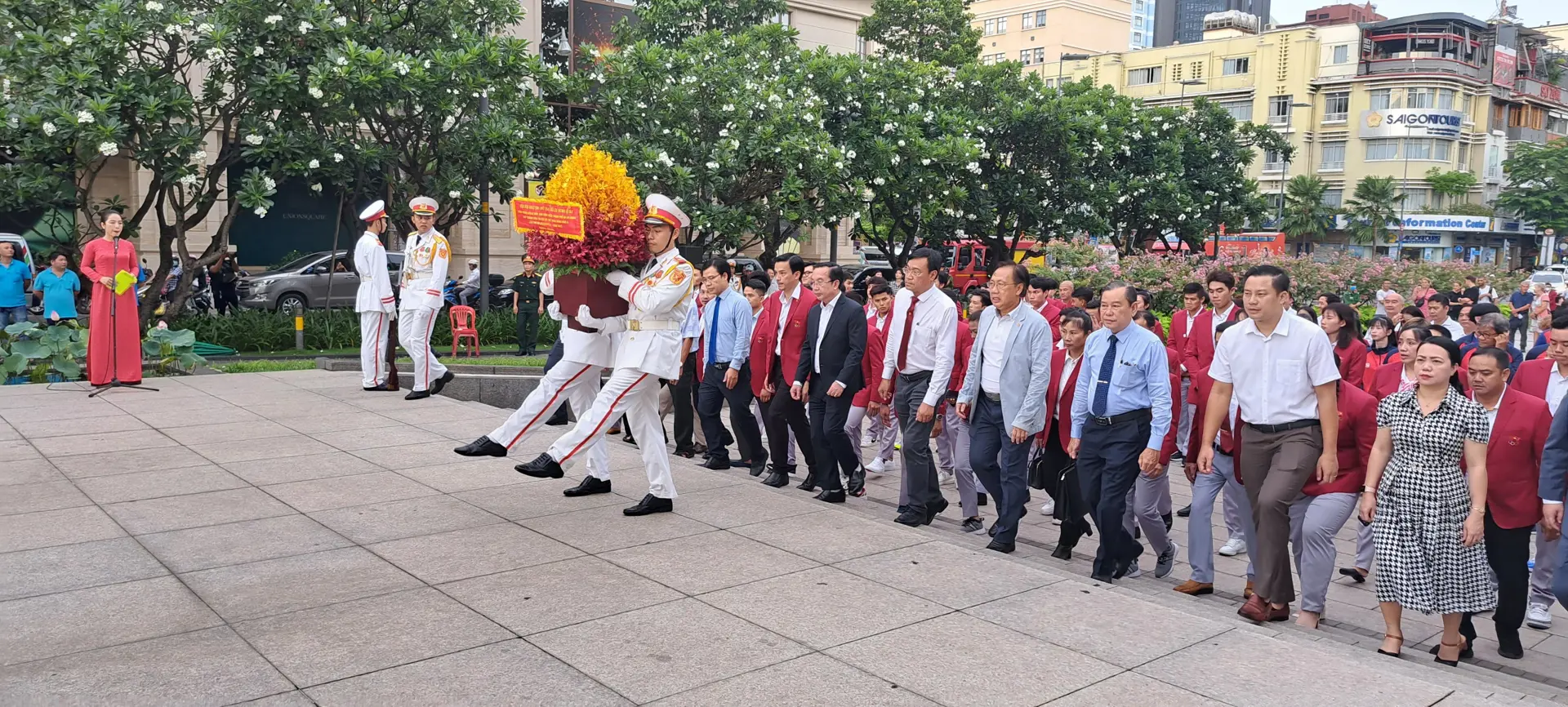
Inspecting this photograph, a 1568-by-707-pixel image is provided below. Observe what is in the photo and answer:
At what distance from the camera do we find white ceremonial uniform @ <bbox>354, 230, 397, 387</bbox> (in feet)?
38.3

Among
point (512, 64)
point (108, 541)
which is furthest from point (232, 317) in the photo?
point (108, 541)

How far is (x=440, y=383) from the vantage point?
1190 cm

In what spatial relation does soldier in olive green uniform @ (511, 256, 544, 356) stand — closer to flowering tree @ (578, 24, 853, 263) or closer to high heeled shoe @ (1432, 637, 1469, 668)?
flowering tree @ (578, 24, 853, 263)

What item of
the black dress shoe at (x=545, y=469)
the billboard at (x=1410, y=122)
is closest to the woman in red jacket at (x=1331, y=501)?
the black dress shoe at (x=545, y=469)

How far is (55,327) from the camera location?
12.7 m

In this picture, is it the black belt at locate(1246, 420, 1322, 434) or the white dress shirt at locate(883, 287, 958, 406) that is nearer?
the black belt at locate(1246, 420, 1322, 434)

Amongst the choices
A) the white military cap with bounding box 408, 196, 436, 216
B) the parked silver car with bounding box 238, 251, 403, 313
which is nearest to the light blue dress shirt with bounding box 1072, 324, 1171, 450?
the white military cap with bounding box 408, 196, 436, 216

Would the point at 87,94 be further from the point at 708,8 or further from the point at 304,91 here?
the point at 708,8

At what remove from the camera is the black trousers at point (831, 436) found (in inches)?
318

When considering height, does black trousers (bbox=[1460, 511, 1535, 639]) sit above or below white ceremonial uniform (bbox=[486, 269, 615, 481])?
below

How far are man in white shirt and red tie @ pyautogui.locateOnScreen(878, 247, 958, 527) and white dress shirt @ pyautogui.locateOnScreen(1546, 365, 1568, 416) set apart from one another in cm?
319

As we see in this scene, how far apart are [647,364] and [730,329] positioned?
8.13 feet

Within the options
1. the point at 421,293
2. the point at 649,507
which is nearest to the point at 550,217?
the point at 649,507

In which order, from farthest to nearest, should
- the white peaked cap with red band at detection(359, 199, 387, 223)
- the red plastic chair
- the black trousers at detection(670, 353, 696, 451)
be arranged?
the red plastic chair
the white peaked cap with red band at detection(359, 199, 387, 223)
the black trousers at detection(670, 353, 696, 451)
